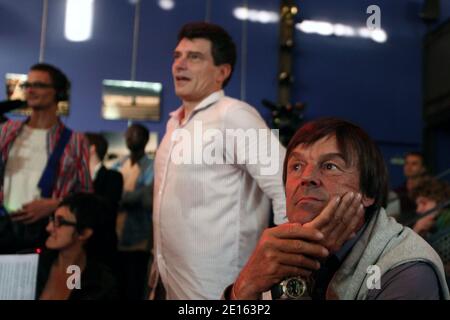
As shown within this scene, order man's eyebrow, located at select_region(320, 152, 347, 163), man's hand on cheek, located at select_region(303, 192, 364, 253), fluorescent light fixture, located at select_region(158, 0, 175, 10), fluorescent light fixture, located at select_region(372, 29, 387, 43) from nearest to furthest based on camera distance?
man's hand on cheek, located at select_region(303, 192, 364, 253) → man's eyebrow, located at select_region(320, 152, 347, 163) → fluorescent light fixture, located at select_region(372, 29, 387, 43) → fluorescent light fixture, located at select_region(158, 0, 175, 10)

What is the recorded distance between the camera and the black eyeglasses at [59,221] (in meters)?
0.94

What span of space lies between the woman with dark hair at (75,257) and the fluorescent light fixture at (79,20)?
13.4 inches

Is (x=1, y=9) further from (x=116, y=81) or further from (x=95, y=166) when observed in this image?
(x=95, y=166)

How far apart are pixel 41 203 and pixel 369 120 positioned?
1921 millimetres

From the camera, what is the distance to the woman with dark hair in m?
0.80

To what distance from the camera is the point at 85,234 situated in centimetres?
106

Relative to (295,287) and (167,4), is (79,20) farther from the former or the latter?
(295,287)

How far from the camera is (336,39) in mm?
820

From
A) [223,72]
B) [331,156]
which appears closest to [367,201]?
[331,156]

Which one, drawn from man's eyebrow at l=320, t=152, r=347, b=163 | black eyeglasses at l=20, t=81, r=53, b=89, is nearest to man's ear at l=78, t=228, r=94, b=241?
black eyeglasses at l=20, t=81, r=53, b=89

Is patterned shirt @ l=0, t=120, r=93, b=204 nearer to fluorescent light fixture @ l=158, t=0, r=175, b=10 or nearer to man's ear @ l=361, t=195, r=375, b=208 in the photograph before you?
fluorescent light fixture @ l=158, t=0, r=175, b=10

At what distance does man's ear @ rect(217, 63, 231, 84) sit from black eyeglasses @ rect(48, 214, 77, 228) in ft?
1.43

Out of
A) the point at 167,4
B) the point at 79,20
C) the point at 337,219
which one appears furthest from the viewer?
the point at 167,4
